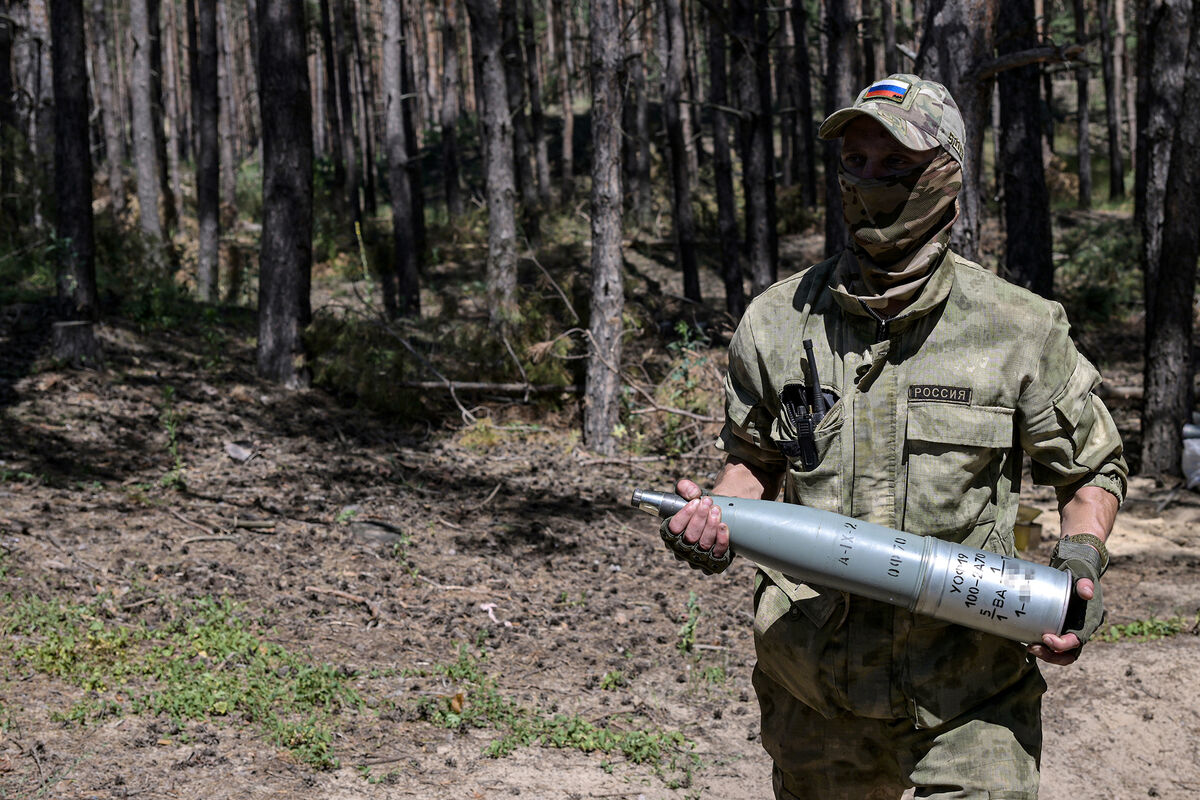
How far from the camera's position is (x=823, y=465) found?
8.04ft

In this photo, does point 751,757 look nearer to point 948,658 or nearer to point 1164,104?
point 948,658

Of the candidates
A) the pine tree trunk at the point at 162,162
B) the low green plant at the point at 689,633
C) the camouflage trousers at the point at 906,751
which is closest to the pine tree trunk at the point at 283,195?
the low green plant at the point at 689,633

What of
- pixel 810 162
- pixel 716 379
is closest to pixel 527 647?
pixel 716 379

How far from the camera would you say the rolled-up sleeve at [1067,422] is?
234 centimetres

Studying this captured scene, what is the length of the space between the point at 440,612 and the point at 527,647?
23.8 inches

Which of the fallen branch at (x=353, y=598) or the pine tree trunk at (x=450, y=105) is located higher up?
the pine tree trunk at (x=450, y=105)

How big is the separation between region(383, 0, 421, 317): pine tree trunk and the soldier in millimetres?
13314

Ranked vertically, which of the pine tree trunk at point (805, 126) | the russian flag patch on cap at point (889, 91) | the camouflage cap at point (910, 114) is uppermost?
the pine tree trunk at point (805, 126)

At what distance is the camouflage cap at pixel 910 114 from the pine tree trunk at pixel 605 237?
23.8ft

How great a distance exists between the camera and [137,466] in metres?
7.68

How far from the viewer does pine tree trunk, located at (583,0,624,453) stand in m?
9.73

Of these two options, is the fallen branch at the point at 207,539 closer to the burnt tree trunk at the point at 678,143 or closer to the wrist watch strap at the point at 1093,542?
the wrist watch strap at the point at 1093,542

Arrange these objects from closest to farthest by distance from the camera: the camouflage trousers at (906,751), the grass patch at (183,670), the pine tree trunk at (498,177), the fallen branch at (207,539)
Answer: the camouflage trousers at (906,751)
the grass patch at (183,670)
the fallen branch at (207,539)
the pine tree trunk at (498,177)

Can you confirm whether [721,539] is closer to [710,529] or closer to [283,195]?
[710,529]
